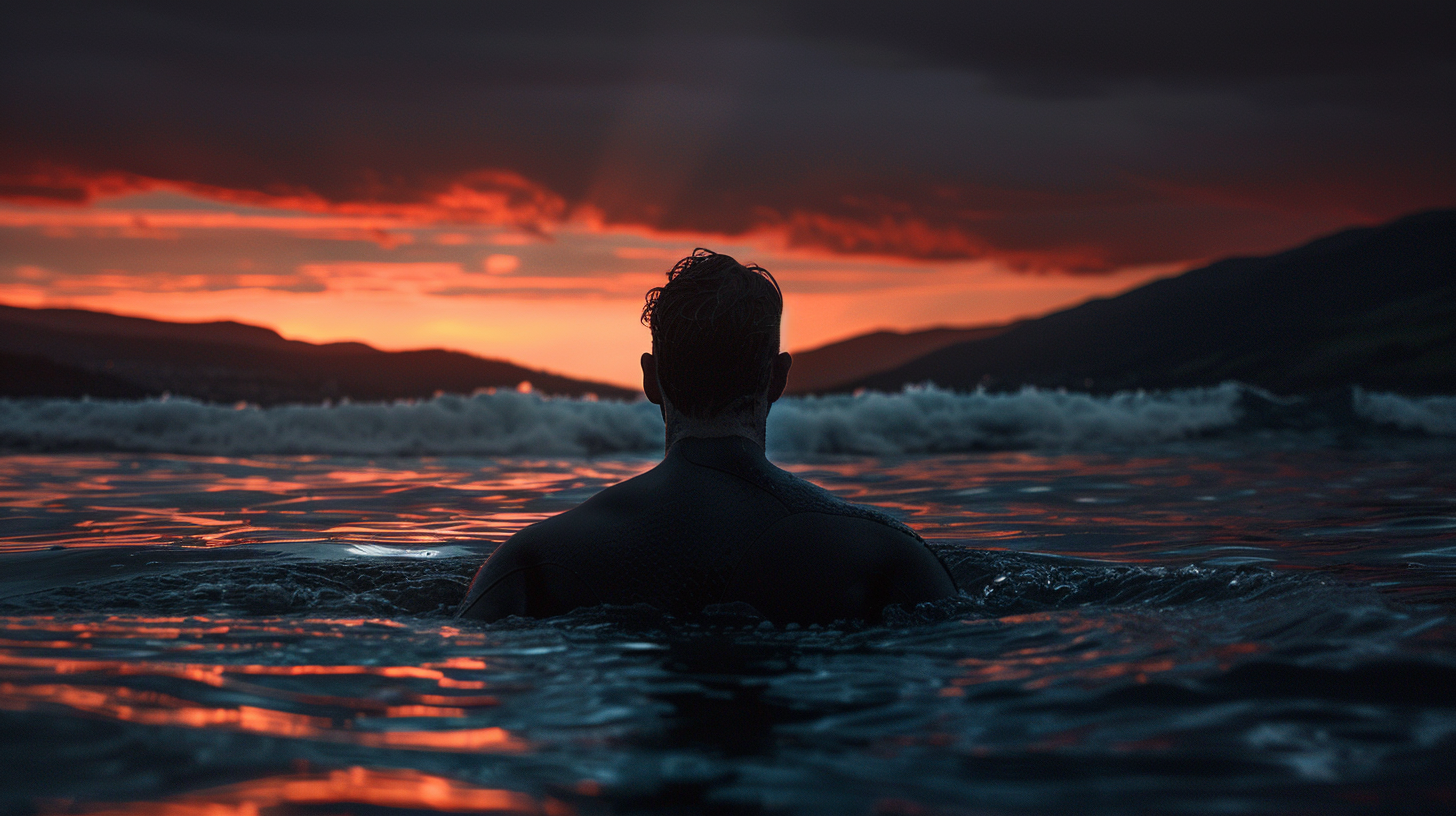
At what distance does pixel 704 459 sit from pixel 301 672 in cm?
140

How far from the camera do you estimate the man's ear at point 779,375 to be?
11.6ft

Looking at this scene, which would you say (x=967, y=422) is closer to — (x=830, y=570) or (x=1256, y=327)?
(x=830, y=570)

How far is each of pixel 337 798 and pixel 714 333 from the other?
5.99ft

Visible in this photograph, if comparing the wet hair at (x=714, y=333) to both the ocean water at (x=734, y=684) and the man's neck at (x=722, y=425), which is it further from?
the ocean water at (x=734, y=684)

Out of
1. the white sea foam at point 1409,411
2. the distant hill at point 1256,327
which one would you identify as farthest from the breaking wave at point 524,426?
the distant hill at point 1256,327

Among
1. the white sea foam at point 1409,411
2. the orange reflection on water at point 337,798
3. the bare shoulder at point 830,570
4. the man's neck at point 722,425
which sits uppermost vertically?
the white sea foam at point 1409,411

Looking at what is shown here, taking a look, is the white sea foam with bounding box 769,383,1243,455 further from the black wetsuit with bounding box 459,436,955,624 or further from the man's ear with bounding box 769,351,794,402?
the black wetsuit with bounding box 459,436,955,624

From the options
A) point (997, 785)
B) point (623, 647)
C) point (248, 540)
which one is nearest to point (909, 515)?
point (248, 540)

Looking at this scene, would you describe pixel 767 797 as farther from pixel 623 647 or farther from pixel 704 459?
pixel 704 459

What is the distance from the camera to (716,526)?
3.21 metres

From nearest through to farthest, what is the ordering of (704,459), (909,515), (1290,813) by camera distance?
1. (1290,813)
2. (704,459)
3. (909,515)

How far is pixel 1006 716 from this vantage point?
255 centimetres

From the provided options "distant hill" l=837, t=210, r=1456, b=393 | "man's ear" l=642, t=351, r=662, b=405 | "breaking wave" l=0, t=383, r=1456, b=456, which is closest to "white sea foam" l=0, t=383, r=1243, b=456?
Result: "breaking wave" l=0, t=383, r=1456, b=456

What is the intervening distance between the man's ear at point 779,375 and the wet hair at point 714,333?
0.07 metres
